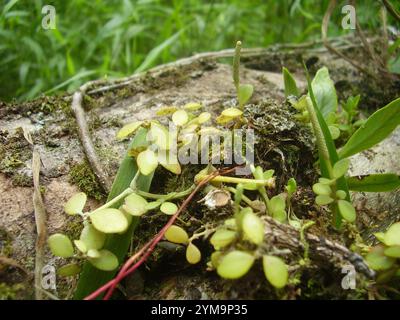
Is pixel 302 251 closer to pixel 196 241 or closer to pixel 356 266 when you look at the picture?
pixel 356 266

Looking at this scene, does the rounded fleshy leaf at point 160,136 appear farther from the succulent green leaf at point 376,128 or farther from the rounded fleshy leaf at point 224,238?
the succulent green leaf at point 376,128

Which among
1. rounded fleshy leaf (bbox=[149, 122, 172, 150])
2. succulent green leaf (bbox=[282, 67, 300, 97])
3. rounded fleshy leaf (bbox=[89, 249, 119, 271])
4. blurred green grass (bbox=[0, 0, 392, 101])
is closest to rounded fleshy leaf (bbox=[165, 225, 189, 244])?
rounded fleshy leaf (bbox=[89, 249, 119, 271])

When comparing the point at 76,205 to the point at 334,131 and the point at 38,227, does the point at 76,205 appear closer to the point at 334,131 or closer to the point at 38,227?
the point at 38,227

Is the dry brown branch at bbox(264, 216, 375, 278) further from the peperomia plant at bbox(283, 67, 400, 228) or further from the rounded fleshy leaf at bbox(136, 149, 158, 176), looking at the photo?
the rounded fleshy leaf at bbox(136, 149, 158, 176)

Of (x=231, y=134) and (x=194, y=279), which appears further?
(x=231, y=134)

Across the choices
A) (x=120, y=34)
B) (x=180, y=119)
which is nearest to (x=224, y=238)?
(x=180, y=119)

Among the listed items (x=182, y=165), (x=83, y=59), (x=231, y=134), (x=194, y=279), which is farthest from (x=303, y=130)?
(x=83, y=59)
